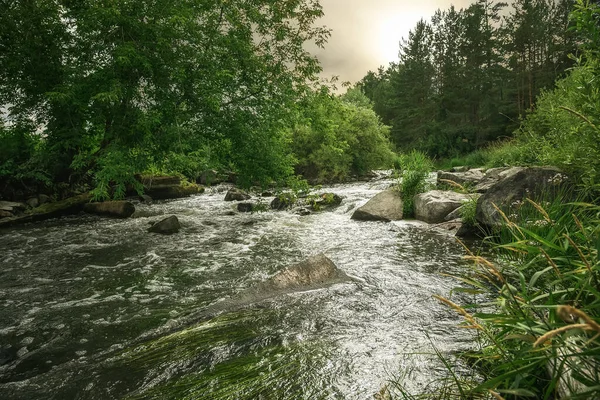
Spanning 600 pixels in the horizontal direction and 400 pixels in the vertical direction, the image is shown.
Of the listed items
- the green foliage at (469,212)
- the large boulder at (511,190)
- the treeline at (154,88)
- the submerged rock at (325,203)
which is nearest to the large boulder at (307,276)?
the large boulder at (511,190)

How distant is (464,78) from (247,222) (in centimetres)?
3904

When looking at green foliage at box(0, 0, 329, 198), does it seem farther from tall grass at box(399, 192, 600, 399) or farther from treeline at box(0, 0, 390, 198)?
tall grass at box(399, 192, 600, 399)

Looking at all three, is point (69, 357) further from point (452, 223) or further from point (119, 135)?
point (452, 223)

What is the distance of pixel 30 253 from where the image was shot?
25.7ft

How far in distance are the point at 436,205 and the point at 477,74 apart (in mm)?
35888

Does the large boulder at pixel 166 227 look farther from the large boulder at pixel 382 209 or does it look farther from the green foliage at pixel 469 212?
the green foliage at pixel 469 212

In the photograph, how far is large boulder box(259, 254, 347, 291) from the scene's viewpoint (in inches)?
202

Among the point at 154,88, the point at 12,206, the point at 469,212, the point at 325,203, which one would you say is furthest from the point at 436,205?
the point at 12,206

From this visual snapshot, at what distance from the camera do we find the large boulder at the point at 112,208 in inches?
506

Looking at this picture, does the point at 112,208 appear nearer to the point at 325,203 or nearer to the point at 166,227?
the point at 166,227

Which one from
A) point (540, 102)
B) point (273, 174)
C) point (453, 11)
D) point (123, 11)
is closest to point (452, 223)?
point (273, 174)

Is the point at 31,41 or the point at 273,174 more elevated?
the point at 31,41

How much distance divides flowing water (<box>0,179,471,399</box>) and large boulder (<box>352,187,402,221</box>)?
7.05ft

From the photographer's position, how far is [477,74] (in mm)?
38281
